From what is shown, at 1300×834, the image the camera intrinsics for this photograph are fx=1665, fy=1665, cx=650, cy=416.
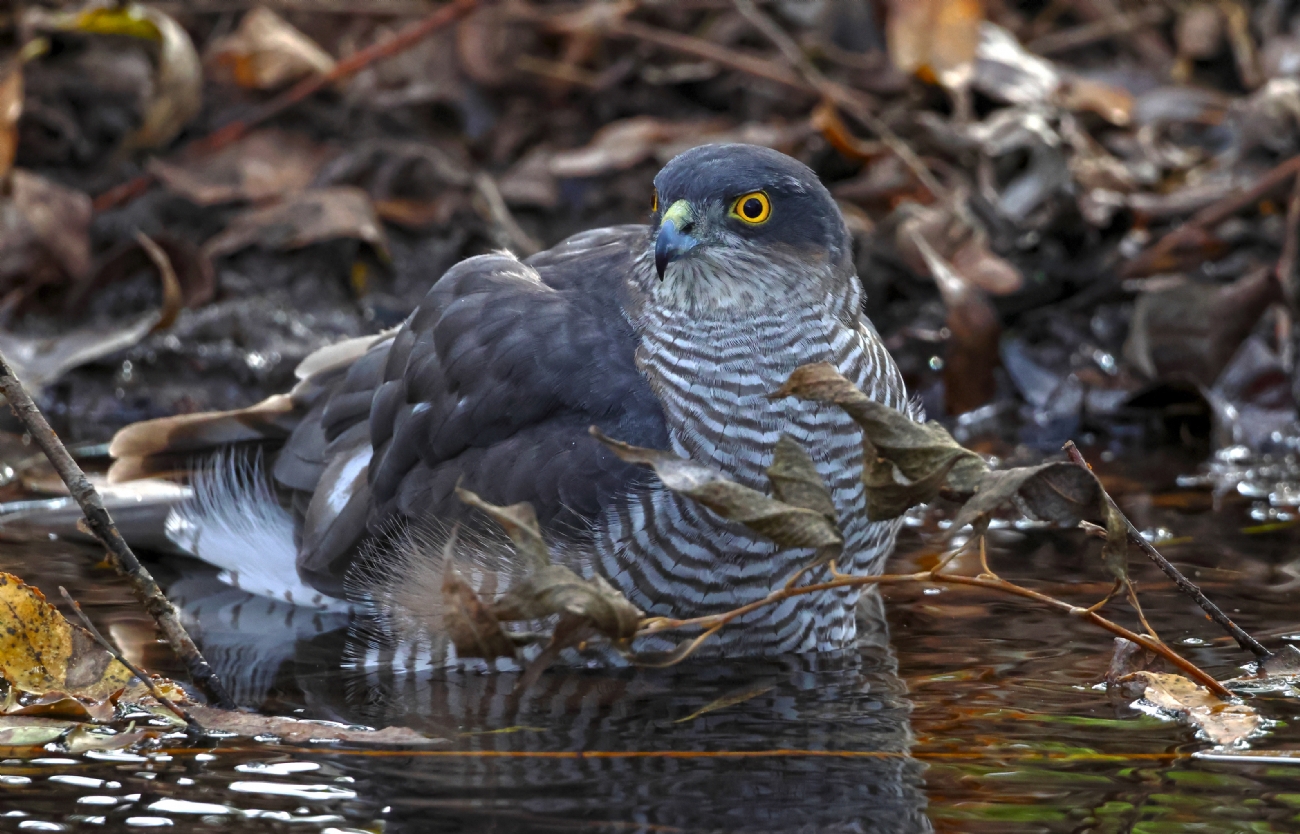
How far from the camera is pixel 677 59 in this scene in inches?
304

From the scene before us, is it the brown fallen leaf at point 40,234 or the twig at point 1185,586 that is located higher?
the brown fallen leaf at point 40,234

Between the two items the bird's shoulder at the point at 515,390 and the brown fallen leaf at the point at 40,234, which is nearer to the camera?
the bird's shoulder at the point at 515,390

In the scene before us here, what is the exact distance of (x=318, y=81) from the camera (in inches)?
280

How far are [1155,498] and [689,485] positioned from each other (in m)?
2.41

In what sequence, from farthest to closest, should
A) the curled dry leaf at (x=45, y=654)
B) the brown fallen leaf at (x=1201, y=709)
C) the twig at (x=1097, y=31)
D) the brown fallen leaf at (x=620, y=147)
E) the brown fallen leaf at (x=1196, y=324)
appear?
the twig at (x=1097, y=31) → the brown fallen leaf at (x=620, y=147) → the brown fallen leaf at (x=1196, y=324) → the curled dry leaf at (x=45, y=654) → the brown fallen leaf at (x=1201, y=709)

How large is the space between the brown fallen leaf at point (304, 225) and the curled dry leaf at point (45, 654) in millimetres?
3365

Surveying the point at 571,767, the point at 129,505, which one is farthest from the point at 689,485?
the point at 129,505

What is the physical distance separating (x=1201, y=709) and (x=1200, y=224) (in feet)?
11.8

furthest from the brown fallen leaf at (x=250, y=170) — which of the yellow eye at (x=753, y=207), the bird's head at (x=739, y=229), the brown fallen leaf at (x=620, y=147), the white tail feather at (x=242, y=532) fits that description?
the yellow eye at (x=753, y=207)

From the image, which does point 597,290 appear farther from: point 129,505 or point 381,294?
point 381,294

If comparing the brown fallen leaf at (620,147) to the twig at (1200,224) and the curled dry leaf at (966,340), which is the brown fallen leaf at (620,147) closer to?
the curled dry leaf at (966,340)

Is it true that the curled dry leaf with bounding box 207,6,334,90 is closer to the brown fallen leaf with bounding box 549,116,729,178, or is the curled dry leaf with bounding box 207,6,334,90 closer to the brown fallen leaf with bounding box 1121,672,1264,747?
the brown fallen leaf with bounding box 549,116,729,178

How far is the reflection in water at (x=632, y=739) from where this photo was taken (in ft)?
9.48

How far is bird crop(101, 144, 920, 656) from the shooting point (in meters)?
3.77
